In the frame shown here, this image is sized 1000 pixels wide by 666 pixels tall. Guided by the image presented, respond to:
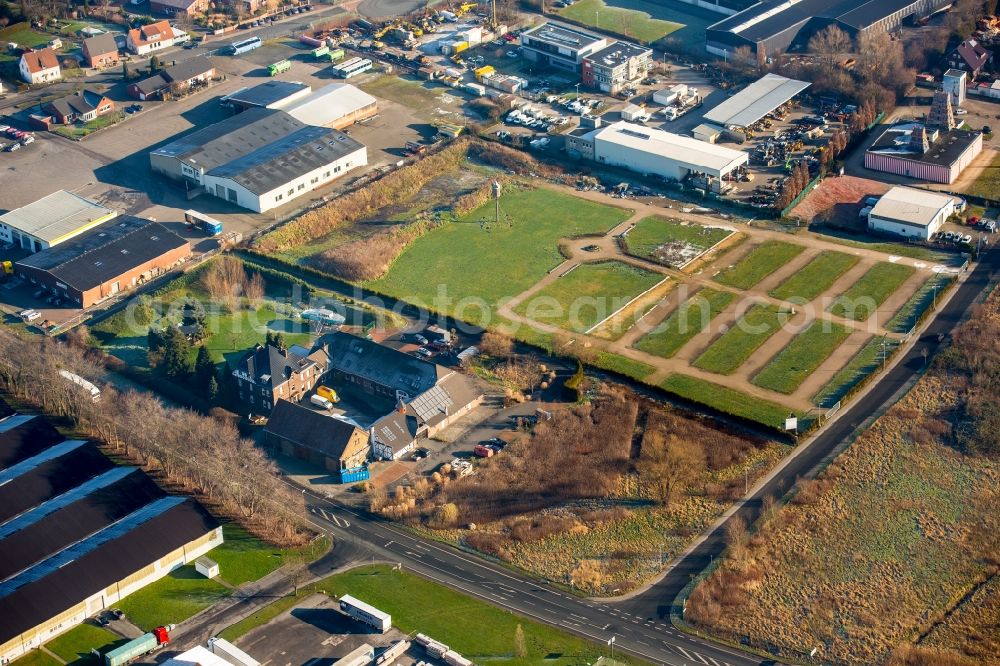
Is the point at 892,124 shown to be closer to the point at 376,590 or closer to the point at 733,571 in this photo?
the point at 733,571

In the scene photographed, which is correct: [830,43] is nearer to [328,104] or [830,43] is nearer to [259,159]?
[328,104]

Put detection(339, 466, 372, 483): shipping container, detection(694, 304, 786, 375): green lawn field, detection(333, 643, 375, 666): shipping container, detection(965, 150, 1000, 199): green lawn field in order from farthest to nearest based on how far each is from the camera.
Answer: detection(965, 150, 1000, 199): green lawn field < detection(694, 304, 786, 375): green lawn field < detection(339, 466, 372, 483): shipping container < detection(333, 643, 375, 666): shipping container

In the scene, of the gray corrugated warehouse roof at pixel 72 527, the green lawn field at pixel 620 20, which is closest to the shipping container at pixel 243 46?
the green lawn field at pixel 620 20

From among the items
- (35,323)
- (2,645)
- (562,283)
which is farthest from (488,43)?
(2,645)

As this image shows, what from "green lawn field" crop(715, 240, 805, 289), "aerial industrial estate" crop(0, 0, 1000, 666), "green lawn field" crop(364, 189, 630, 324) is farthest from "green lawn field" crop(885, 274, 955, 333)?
"green lawn field" crop(364, 189, 630, 324)

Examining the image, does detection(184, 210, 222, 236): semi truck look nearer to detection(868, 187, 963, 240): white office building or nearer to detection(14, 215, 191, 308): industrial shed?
detection(14, 215, 191, 308): industrial shed
